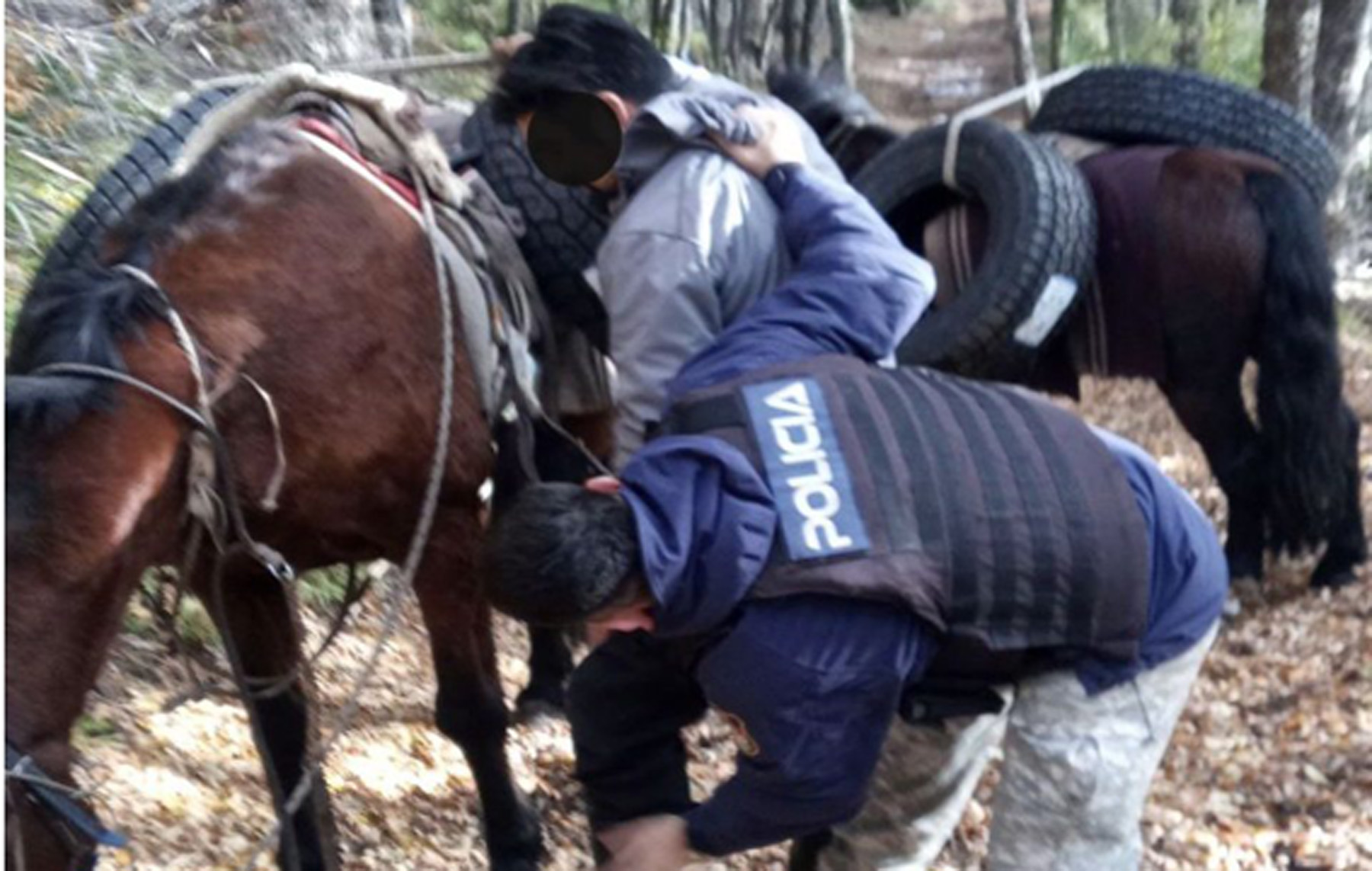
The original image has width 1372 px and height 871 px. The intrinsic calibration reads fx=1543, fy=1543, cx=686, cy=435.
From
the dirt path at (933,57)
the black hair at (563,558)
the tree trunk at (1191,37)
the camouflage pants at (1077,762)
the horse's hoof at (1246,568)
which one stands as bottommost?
the dirt path at (933,57)

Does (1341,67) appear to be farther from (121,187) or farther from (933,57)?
(933,57)

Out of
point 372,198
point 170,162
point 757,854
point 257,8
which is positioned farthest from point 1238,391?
point 257,8

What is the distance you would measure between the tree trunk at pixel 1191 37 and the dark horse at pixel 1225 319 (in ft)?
35.0

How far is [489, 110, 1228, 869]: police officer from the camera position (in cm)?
225

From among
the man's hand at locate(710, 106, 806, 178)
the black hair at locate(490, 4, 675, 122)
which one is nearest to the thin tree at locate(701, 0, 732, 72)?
the black hair at locate(490, 4, 675, 122)

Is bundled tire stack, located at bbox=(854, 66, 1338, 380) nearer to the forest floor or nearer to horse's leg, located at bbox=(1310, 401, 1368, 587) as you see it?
horse's leg, located at bbox=(1310, 401, 1368, 587)

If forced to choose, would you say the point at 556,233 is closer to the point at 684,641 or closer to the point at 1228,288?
the point at 684,641

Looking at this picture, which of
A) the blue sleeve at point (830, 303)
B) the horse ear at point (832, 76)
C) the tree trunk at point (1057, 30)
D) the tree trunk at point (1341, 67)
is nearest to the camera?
the blue sleeve at point (830, 303)

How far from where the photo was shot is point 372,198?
311 cm

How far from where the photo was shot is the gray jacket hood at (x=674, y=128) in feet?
10.1

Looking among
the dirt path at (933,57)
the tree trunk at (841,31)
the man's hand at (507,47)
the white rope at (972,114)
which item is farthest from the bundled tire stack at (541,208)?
the dirt path at (933,57)

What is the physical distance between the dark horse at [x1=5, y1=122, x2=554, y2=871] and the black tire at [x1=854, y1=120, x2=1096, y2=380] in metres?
1.66

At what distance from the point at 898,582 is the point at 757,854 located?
1857 millimetres

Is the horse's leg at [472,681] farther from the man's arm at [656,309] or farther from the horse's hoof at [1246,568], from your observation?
the horse's hoof at [1246,568]
